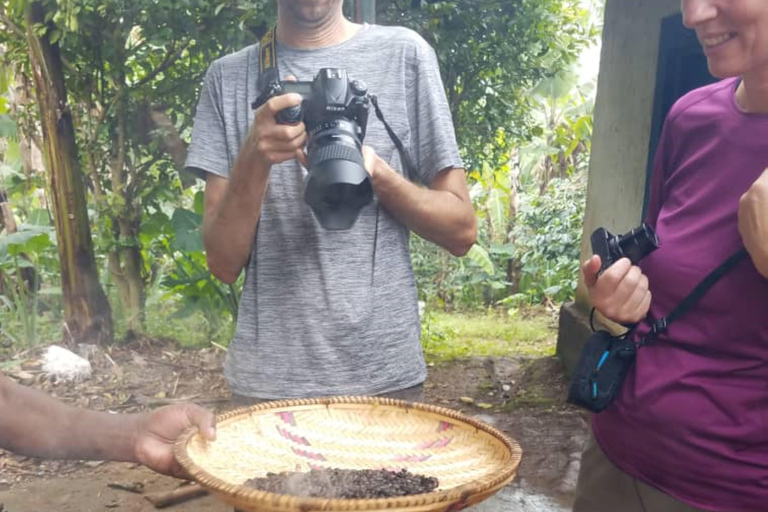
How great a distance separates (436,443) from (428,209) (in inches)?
20.2

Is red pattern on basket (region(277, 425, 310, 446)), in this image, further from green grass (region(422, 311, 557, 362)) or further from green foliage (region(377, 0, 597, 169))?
green grass (region(422, 311, 557, 362))

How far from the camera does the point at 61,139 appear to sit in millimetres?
4438

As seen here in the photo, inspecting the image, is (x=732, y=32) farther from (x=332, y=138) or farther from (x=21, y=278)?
(x=21, y=278)

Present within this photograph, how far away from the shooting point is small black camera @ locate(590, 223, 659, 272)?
55.9 inches

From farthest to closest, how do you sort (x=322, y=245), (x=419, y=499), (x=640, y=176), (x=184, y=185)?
(x=184, y=185) < (x=640, y=176) < (x=322, y=245) < (x=419, y=499)

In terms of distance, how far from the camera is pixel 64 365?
4250mm

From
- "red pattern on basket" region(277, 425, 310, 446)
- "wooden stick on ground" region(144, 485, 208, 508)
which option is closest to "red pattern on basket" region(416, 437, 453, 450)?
"red pattern on basket" region(277, 425, 310, 446)

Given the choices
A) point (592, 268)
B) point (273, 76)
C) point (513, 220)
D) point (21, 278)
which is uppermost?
point (273, 76)

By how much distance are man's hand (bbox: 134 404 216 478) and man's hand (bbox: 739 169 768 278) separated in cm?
Result: 100

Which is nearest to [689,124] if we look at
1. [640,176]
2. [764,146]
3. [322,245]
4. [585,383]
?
[764,146]

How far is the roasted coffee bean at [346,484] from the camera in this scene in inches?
48.6

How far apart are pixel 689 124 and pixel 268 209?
3.00 feet

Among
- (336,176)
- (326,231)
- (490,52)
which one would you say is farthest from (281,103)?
(490,52)

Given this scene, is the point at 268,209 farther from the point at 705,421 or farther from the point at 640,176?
the point at 640,176
